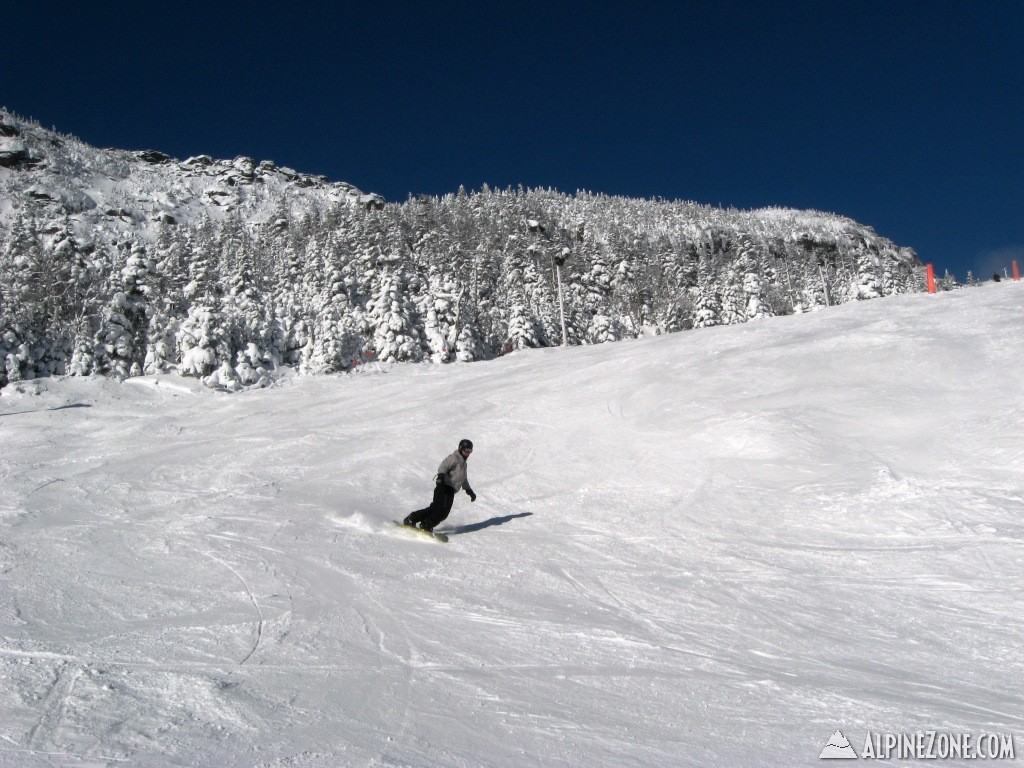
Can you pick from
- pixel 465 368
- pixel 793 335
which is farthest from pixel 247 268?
pixel 793 335

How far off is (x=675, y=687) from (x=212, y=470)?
11.5m

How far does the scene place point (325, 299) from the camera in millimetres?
50938

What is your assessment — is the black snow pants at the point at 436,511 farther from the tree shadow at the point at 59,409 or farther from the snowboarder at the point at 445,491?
the tree shadow at the point at 59,409

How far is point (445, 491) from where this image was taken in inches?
388

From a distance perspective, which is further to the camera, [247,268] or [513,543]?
[247,268]

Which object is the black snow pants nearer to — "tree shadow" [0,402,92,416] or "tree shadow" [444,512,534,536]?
"tree shadow" [444,512,534,536]

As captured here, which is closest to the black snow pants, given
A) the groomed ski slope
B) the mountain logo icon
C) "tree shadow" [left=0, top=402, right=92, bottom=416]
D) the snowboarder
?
the snowboarder

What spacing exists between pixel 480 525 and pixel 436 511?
3.32 feet

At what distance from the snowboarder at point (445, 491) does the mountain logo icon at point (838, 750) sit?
630 cm

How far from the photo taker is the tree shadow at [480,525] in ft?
33.3

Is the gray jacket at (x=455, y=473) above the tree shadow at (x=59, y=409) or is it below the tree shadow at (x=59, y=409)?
above

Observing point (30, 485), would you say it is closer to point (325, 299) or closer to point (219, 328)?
point (219, 328)

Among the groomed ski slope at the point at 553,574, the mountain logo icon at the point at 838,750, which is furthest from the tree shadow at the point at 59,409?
the mountain logo icon at the point at 838,750

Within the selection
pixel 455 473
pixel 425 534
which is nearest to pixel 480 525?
pixel 455 473
